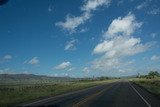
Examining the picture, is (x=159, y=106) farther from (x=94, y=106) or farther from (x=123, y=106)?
Answer: (x=94, y=106)

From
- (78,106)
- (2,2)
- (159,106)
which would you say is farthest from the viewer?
(78,106)

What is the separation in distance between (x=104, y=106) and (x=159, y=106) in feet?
11.5

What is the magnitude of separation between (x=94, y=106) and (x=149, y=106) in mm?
3548

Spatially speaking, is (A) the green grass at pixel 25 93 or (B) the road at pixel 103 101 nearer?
(B) the road at pixel 103 101

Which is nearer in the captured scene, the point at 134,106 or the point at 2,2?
the point at 2,2

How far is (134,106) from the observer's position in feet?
64.2

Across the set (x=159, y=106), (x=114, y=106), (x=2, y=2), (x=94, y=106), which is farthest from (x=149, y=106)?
(x=2, y=2)

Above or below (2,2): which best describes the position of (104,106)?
below

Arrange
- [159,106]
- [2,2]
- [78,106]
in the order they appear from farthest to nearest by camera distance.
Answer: [78,106]
[159,106]
[2,2]

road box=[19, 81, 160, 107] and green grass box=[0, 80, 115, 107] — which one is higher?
green grass box=[0, 80, 115, 107]

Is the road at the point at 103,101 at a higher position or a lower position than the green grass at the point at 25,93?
lower

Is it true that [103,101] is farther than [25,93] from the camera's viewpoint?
No

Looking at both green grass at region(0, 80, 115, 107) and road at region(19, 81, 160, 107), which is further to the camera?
green grass at region(0, 80, 115, 107)

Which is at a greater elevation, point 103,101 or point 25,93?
point 25,93
